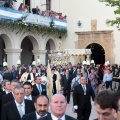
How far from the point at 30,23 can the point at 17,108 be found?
23.0 m

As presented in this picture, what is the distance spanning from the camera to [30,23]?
95.6 feet

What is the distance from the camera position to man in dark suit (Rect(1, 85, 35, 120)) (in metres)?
6.40

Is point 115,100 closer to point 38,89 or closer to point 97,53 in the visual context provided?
point 38,89

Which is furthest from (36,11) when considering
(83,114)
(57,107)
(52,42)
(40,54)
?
→ (57,107)

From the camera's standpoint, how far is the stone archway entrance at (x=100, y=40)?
34.5 m

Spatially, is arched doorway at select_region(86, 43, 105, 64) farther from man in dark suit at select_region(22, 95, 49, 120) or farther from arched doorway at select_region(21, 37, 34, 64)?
man in dark suit at select_region(22, 95, 49, 120)

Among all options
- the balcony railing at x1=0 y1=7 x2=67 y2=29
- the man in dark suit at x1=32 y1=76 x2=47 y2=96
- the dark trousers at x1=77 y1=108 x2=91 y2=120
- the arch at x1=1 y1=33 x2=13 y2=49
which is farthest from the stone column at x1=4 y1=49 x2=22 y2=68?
the dark trousers at x1=77 y1=108 x2=91 y2=120

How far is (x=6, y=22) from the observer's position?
2619 cm

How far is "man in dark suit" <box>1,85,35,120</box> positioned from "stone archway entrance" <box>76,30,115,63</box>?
28238 millimetres

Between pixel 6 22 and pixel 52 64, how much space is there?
177 inches

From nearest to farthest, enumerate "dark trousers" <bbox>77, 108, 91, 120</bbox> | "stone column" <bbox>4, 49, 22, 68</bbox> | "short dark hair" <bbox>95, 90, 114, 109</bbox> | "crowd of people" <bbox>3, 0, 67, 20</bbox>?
"short dark hair" <bbox>95, 90, 114, 109</bbox> < "dark trousers" <bbox>77, 108, 91, 120</bbox> < "crowd of people" <bbox>3, 0, 67, 20</bbox> < "stone column" <bbox>4, 49, 22, 68</bbox>

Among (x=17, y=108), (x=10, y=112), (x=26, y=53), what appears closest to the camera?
(x=10, y=112)

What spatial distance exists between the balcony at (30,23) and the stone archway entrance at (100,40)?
70.5 inches

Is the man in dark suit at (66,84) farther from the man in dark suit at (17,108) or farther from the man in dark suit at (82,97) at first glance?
the man in dark suit at (17,108)
